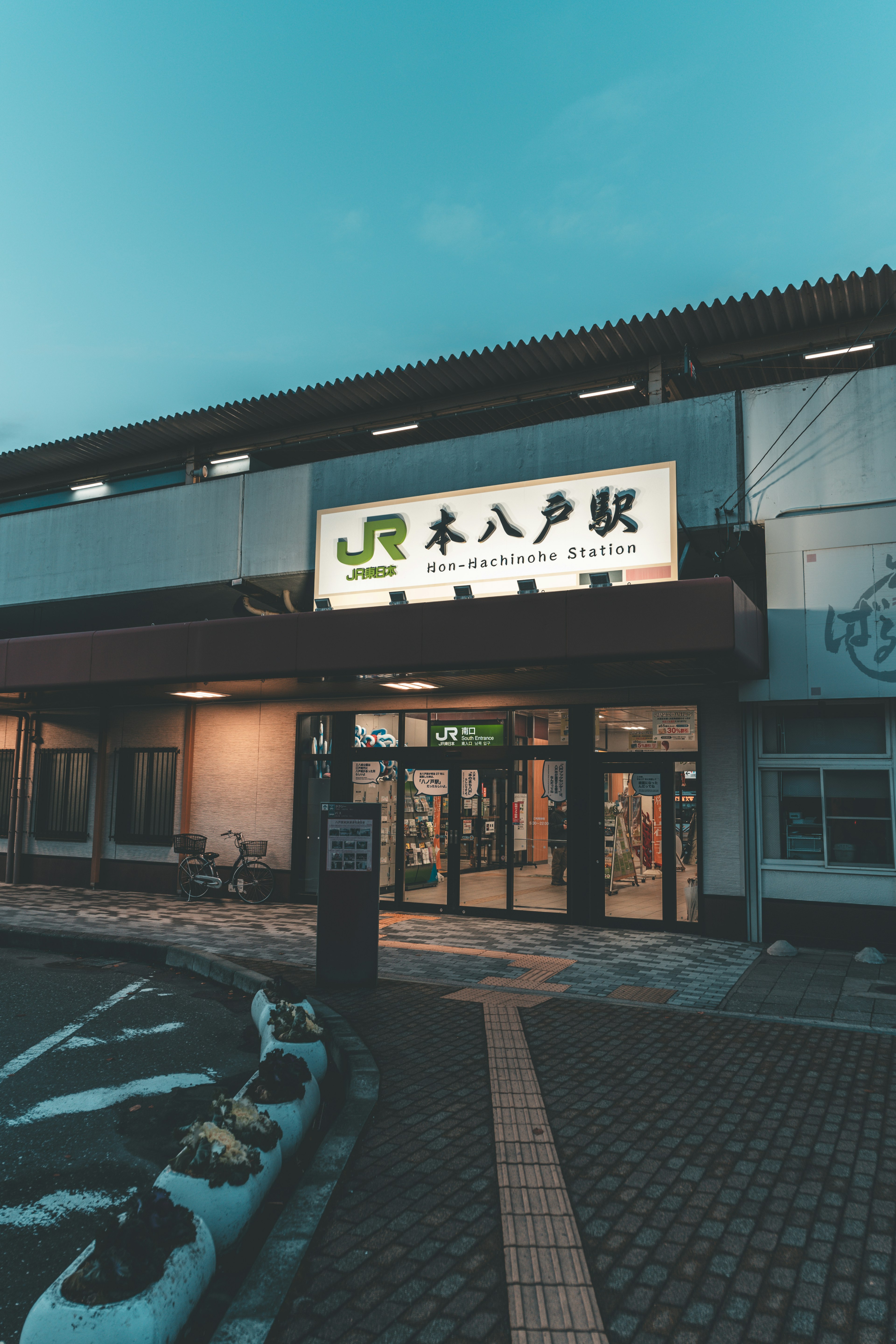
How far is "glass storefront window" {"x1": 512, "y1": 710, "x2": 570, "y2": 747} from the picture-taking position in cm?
1232

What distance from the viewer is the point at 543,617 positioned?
9.64 meters

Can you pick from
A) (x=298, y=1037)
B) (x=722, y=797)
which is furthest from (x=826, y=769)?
(x=298, y=1037)

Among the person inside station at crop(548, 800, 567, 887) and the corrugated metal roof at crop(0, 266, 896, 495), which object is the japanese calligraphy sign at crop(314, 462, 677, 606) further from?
the person inside station at crop(548, 800, 567, 887)

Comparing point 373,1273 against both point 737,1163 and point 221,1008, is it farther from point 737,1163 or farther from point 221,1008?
point 221,1008

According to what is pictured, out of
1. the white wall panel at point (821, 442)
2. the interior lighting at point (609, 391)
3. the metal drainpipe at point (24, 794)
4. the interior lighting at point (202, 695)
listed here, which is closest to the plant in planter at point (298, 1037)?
the white wall panel at point (821, 442)

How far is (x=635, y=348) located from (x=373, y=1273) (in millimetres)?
11378

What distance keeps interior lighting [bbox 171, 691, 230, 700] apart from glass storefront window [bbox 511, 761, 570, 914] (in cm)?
513

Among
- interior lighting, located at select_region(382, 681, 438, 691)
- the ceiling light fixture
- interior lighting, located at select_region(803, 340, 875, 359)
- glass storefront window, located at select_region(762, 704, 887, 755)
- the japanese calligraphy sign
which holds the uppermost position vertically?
the ceiling light fixture

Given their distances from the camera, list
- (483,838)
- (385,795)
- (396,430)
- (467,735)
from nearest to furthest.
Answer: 1. (483,838)
2. (467,735)
3. (385,795)
4. (396,430)

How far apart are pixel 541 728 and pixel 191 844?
6.30 meters

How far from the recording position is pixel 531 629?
9703mm

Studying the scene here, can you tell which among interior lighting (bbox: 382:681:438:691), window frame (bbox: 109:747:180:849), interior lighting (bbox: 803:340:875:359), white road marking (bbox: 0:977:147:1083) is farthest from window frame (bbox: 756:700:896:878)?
window frame (bbox: 109:747:180:849)

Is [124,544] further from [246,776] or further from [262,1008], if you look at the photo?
[262,1008]

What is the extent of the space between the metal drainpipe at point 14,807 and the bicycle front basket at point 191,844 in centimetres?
419
